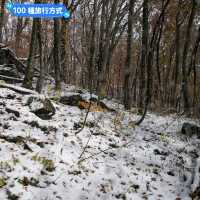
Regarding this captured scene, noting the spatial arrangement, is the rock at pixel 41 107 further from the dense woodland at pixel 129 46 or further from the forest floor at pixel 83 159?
the dense woodland at pixel 129 46

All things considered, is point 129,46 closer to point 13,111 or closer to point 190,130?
point 190,130

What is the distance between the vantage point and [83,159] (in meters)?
8.23

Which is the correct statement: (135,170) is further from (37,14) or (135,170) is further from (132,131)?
(37,14)

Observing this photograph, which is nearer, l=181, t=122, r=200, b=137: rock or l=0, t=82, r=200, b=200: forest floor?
l=0, t=82, r=200, b=200: forest floor

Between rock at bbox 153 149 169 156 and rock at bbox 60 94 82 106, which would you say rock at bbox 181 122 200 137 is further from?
rock at bbox 60 94 82 106

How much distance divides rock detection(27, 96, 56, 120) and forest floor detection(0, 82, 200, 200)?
7.8 inches

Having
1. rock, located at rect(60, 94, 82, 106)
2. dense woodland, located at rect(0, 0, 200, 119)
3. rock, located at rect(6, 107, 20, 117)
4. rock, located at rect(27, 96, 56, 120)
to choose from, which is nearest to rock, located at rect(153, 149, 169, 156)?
dense woodland, located at rect(0, 0, 200, 119)

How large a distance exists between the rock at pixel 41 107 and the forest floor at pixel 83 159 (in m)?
0.20

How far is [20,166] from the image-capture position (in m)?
7.23

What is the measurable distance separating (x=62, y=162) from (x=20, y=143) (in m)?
1.07

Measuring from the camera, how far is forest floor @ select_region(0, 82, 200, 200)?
23.1 feet

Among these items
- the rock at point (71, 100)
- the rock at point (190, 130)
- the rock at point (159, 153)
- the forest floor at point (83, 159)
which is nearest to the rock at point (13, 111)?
the forest floor at point (83, 159)

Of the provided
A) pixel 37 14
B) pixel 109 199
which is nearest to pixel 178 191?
pixel 109 199

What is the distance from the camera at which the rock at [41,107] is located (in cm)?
986
